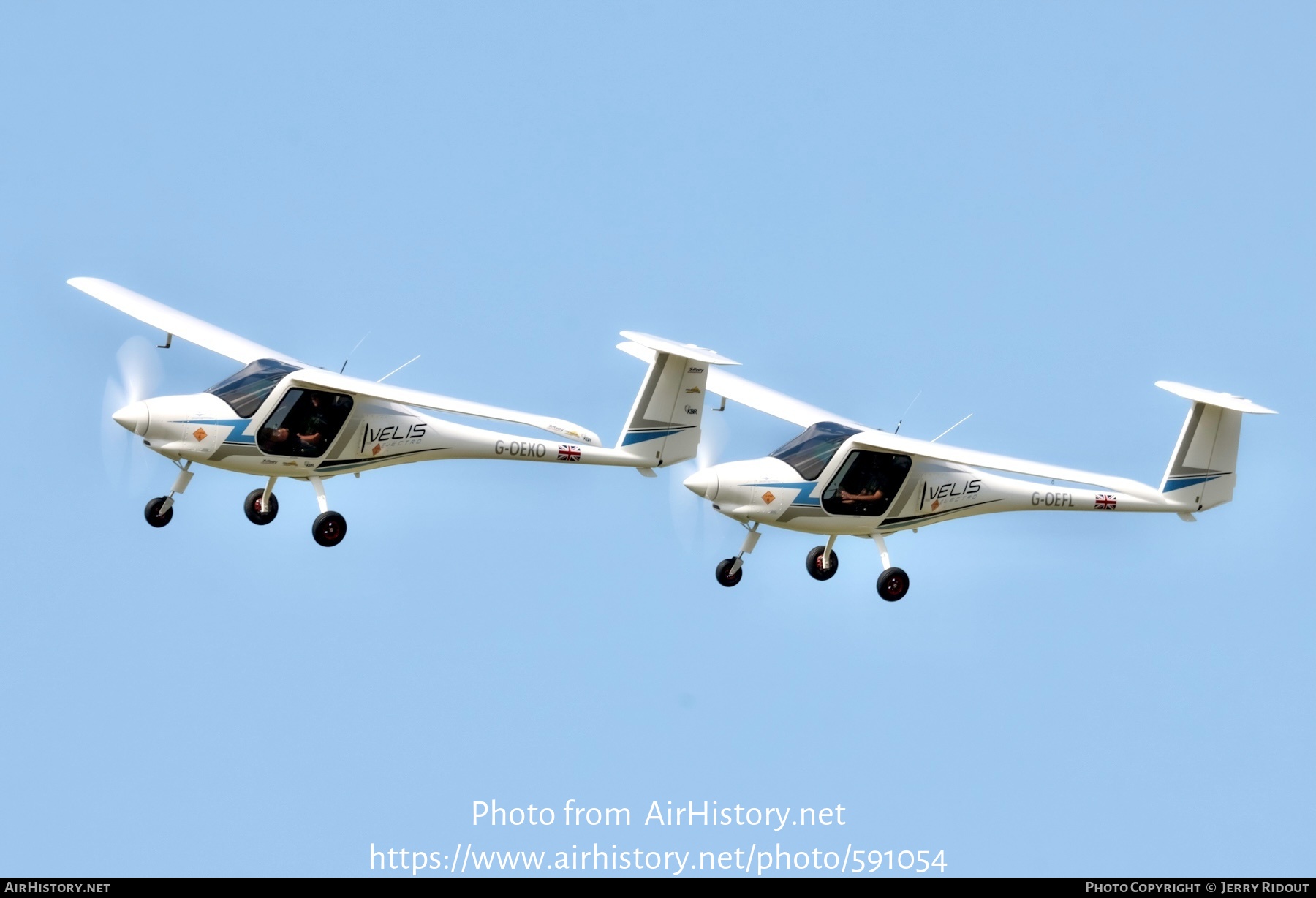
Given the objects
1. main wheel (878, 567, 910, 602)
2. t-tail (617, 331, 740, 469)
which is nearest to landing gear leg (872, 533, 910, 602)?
main wheel (878, 567, 910, 602)

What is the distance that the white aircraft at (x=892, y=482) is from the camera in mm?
29125

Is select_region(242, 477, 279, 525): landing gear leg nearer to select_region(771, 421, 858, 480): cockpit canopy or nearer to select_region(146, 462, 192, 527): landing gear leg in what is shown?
select_region(146, 462, 192, 527): landing gear leg

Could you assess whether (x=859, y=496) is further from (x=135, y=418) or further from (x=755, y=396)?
(x=135, y=418)

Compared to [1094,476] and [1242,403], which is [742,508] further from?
[1242,403]

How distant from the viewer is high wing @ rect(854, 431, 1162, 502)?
28.9m

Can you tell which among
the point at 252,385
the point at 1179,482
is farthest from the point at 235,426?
the point at 1179,482

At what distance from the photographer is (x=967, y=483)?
30.3 meters

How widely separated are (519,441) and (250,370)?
374 centimetres

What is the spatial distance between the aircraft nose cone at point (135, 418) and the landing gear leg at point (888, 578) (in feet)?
32.0

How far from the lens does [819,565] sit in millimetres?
30312

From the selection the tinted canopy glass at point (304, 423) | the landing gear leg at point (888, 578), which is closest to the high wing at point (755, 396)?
the landing gear leg at point (888, 578)

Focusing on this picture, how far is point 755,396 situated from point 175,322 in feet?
27.1

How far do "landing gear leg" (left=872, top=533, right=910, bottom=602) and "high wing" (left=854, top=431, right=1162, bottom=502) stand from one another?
58.3 inches

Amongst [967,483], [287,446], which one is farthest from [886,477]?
[287,446]
